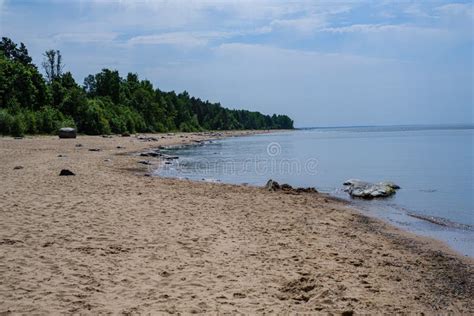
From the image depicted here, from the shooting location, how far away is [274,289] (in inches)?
268

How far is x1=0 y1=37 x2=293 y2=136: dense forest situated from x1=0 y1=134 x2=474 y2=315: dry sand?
4153 cm

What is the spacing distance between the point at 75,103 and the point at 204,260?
214 ft

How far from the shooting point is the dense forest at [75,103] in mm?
54500

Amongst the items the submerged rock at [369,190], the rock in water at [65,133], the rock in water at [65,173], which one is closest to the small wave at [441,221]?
the submerged rock at [369,190]

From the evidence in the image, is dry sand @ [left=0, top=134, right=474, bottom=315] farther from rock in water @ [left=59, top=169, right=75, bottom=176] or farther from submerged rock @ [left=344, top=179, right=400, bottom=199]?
submerged rock @ [left=344, top=179, right=400, bottom=199]

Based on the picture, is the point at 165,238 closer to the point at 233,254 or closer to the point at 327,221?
the point at 233,254

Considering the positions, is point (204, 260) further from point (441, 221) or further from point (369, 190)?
point (369, 190)

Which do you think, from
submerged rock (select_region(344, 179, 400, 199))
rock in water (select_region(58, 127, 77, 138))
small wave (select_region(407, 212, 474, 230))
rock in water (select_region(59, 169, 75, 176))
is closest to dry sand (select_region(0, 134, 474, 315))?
small wave (select_region(407, 212, 474, 230))

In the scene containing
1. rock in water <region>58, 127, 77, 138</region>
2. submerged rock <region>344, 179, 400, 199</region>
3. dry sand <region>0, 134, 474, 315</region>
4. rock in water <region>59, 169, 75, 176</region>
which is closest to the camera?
dry sand <region>0, 134, 474, 315</region>

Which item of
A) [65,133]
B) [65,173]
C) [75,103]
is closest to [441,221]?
[65,173]

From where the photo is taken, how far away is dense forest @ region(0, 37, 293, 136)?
179 ft

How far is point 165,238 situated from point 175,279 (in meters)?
2.38

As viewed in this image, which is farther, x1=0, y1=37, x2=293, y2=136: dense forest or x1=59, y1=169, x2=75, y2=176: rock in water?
x1=0, y1=37, x2=293, y2=136: dense forest

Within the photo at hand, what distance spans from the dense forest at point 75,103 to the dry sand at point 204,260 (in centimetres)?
4153
